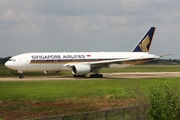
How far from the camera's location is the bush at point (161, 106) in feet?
51.2

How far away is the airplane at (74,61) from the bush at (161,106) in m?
28.1

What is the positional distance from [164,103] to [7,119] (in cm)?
810

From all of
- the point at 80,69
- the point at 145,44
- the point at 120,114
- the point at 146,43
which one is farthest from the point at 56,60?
the point at 120,114

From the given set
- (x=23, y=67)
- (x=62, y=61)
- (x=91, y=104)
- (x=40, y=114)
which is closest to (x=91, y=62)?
(x=62, y=61)

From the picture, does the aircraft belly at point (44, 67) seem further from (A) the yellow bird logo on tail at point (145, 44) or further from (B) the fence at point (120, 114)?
(B) the fence at point (120, 114)

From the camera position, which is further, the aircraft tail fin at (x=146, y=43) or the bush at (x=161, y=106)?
the aircraft tail fin at (x=146, y=43)

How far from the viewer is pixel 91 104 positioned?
22562 mm

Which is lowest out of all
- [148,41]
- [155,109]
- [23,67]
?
[155,109]

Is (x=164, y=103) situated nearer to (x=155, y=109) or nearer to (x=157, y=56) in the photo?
(x=155, y=109)

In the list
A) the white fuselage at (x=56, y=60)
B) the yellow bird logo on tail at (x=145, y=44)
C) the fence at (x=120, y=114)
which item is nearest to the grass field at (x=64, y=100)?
the fence at (x=120, y=114)

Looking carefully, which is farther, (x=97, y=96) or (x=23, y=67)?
(x=23, y=67)

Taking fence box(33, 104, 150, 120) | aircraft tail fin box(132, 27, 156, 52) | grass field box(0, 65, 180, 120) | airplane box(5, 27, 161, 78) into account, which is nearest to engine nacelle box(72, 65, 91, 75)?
airplane box(5, 27, 161, 78)

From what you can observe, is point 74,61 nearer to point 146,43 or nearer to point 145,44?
point 145,44

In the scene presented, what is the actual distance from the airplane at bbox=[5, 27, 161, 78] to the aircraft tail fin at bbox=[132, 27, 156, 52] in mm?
1605
